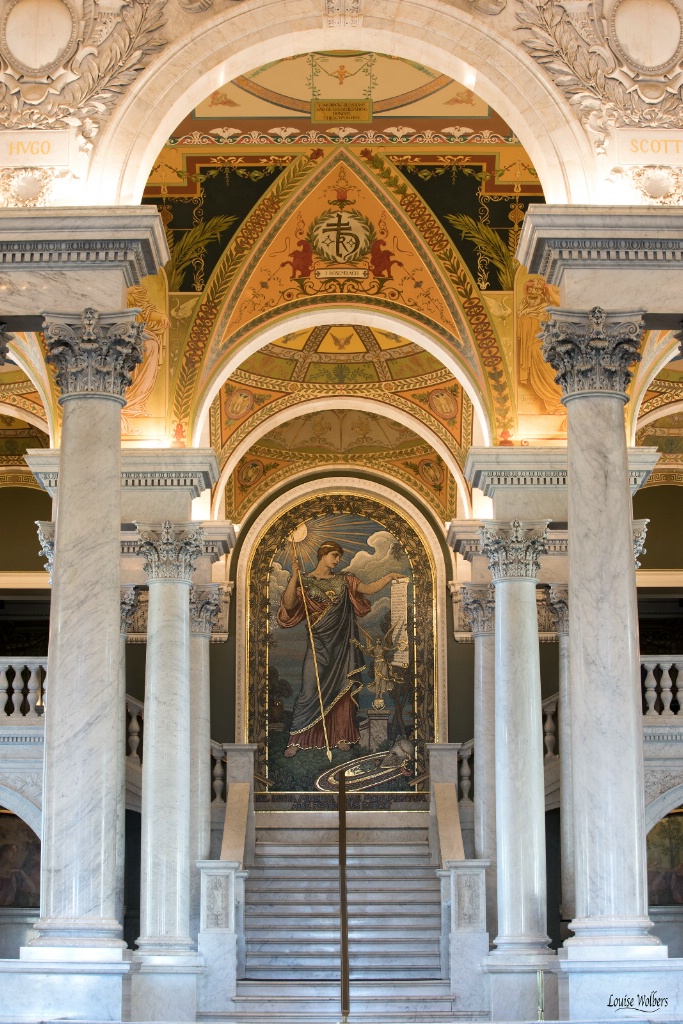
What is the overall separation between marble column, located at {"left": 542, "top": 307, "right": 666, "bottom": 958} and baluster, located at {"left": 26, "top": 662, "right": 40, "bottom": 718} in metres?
6.95

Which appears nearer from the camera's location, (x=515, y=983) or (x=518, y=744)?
(x=515, y=983)

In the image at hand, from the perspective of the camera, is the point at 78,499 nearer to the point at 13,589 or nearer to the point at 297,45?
the point at 297,45

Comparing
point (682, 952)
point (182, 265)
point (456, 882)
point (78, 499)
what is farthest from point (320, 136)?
point (682, 952)

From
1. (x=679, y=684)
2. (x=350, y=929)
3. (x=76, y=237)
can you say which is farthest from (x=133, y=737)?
(x=76, y=237)

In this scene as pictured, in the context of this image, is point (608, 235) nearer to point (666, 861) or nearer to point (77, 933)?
point (77, 933)

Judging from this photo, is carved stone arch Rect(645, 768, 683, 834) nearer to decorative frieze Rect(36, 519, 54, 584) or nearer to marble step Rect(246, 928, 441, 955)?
marble step Rect(246, 928, 441, 955)

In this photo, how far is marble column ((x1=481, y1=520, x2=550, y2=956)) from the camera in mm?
14266

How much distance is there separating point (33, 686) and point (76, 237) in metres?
6.32

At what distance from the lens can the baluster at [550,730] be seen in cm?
1794

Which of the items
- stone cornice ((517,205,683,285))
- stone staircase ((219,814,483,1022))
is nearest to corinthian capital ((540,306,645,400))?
stone cornice ((517,205,683,285))

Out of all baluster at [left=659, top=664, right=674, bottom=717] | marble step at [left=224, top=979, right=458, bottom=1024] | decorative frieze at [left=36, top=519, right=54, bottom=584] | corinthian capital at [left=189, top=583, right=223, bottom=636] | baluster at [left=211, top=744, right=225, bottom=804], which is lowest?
marble step at [left=224, top=979, right=458, bottom=1024]

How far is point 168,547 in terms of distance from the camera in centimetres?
1509

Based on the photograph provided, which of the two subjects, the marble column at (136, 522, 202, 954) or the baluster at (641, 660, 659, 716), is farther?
the baluster at (641, 660, 659, 716)

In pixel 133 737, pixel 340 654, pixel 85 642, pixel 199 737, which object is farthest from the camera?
pixel 340 654
